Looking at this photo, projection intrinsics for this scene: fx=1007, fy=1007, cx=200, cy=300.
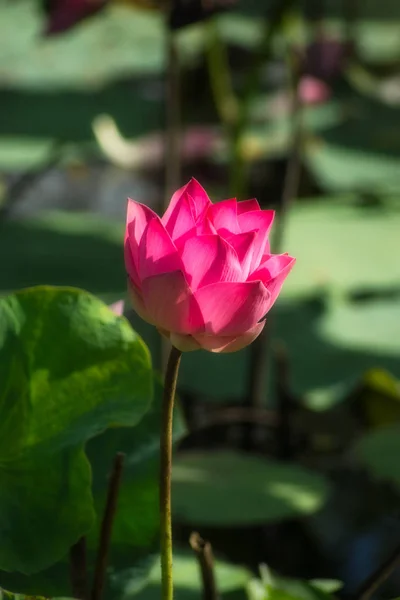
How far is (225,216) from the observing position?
0.39m

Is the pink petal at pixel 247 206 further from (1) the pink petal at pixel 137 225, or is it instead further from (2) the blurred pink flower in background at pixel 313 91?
(2) the blurred pink flower in background at pixel 313 91

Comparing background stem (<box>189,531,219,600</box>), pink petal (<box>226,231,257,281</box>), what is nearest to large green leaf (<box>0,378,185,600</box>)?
background stem (<box>189,531,219,600</box>)

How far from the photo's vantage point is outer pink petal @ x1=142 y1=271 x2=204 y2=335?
359 mm

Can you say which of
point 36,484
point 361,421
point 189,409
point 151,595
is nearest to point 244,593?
point 151,595

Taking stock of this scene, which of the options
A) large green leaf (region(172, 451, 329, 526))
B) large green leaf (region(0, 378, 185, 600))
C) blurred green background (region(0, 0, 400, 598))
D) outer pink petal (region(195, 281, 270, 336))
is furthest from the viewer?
blurred green background (region(0, 0, 400, 598))

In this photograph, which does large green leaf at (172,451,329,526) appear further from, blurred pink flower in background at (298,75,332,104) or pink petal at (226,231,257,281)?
blurred pink flower in background at (298,75,332,104)

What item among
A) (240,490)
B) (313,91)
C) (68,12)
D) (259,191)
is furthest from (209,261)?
(259,191)

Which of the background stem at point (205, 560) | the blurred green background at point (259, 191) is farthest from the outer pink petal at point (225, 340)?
the blurred green background at point (259, 191)

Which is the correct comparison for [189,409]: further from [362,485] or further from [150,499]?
[150,499]

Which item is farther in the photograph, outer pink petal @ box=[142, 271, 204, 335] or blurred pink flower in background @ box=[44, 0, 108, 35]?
blurred pink flower in background @ box=[44, 0, 108, 35]

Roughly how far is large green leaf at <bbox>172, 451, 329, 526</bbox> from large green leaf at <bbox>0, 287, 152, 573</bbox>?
0.29 m

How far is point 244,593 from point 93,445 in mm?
140

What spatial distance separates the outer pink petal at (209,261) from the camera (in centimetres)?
36

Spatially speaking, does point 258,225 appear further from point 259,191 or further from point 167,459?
point 259,191
